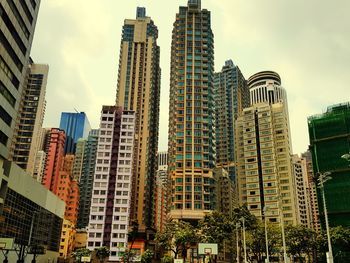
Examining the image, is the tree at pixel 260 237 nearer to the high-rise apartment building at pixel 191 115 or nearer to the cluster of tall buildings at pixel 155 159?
the cluster of tall buildings at pixel 155 159

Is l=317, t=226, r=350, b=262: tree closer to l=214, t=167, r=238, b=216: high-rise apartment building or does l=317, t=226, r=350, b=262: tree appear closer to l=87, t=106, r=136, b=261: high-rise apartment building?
l=87, t=106, r=136, b=261: high-rise apartment building

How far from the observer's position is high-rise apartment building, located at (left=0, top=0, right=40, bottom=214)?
199ft

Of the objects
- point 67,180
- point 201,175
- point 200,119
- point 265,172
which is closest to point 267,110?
point 265,172

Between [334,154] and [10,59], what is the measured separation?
83006 mm

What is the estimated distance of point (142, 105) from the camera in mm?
183000

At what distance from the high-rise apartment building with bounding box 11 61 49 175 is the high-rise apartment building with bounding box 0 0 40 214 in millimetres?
100581

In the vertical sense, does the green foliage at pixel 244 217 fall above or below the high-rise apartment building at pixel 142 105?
below

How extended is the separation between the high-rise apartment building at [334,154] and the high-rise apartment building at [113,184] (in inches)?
2641

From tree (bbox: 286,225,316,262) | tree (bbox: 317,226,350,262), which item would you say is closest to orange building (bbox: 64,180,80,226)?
tree (bbox: 286,225,316,262)

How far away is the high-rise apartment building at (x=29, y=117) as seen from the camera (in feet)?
536

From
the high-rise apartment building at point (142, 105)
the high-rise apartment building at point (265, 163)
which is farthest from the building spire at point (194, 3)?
the high-rise apartment building at point (265, 163)

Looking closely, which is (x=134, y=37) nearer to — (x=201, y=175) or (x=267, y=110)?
(x=267, y=110)

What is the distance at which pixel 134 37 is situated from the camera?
199m

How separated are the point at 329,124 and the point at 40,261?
285 feet
